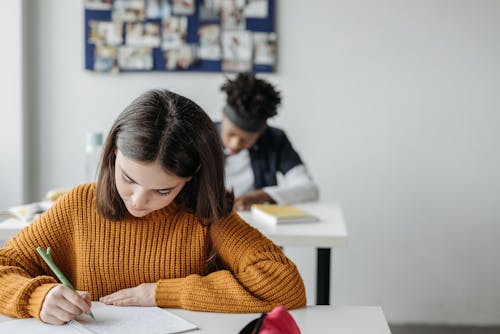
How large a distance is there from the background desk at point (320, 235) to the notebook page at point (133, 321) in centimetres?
74

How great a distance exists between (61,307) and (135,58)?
6.76ft

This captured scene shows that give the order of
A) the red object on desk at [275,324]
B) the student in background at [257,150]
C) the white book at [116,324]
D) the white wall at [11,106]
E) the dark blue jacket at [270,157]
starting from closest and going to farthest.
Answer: the red object on desk at [275,324] < the white book at [116,324] < the student in background at [257,150] < the dark blue jacket at [270,157] < the white wall at [11,106]

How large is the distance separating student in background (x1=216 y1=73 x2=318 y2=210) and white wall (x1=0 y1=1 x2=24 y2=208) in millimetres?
977

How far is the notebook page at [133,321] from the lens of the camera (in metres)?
1.06

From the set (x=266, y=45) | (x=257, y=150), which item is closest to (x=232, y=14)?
(x=266, y=45)

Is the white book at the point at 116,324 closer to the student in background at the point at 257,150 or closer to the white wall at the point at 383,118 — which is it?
the student in background at the point at 257,150

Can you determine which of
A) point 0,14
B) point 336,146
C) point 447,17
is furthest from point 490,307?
point 0,14

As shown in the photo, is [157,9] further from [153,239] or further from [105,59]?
[153,239]

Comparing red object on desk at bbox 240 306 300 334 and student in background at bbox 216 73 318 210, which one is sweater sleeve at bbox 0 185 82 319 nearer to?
red object on desk at bbox 240 306 300 334

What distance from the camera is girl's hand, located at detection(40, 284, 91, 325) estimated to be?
107 centimetres

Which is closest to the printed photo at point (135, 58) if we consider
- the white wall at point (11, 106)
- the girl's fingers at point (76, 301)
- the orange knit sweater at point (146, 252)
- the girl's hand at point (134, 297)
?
the white wall at point (11, 106)

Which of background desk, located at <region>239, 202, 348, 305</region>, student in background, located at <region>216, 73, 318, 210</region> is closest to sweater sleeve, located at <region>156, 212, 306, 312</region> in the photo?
background desk, located at <region>239, 202, 348, 305</region>

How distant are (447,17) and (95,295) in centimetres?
221

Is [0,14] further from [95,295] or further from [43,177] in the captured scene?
[95,295]
